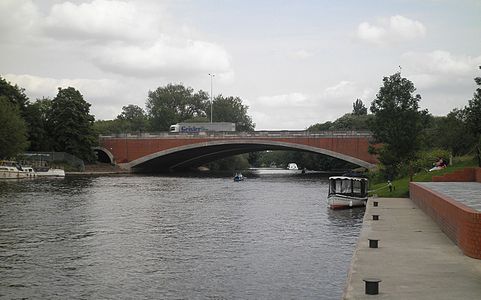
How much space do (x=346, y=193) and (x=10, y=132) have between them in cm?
5349

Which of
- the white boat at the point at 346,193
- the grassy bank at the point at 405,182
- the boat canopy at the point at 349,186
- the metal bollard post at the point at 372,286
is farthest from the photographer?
the grassy bank at the point at 405,182

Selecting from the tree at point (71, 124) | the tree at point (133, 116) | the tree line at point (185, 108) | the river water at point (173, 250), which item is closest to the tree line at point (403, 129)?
the river water at point (173, 250)

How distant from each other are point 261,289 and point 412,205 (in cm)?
2171

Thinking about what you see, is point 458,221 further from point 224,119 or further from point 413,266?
point 224,119

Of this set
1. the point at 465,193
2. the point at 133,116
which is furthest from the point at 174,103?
the point at 465,193

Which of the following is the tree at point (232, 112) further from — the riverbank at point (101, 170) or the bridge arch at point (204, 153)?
the riverbank at point (101, 170)

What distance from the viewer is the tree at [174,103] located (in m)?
154

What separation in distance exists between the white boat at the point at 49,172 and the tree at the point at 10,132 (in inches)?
162

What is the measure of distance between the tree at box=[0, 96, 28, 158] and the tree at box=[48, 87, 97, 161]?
52.3ft

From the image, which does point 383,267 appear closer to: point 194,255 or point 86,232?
point 194,255

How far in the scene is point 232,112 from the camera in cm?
16500

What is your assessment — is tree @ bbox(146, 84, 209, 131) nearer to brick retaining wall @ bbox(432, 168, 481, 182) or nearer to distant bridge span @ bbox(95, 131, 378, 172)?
distant bridge span @ bbox(95, 131, 378, 172)

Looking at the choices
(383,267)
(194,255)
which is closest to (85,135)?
(194,255)

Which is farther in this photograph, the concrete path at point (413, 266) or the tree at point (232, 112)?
the tree at point (232, 112)
